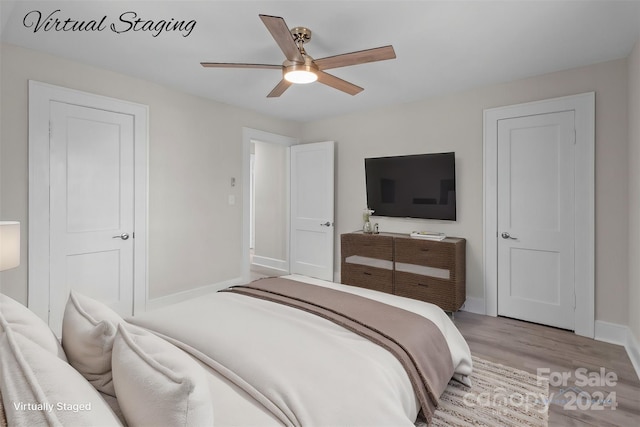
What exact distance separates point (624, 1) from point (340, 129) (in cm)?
317

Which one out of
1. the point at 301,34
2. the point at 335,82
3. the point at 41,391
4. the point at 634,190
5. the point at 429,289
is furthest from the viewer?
the point at 429,289

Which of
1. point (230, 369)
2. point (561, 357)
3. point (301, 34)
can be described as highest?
point (301, 34)

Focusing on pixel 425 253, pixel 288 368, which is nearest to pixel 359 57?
pixel 288 368

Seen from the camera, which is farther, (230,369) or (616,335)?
(616,335)

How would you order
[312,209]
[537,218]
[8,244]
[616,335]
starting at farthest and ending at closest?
1. [312,209]
2. [537,218]
3. [616,335]
4. [8,244]

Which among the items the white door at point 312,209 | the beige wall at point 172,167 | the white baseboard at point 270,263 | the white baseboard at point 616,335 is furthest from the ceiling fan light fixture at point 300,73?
the white baseboard at point 270,263

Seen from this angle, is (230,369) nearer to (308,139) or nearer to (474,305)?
(474,305)

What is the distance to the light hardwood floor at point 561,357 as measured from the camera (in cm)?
190

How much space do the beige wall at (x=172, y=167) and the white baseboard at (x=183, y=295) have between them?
0.05 meters

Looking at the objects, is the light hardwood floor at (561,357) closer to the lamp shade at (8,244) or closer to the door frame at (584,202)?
the door frame at (584,202)

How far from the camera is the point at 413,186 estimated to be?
3.98 meters

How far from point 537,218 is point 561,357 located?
131 cm

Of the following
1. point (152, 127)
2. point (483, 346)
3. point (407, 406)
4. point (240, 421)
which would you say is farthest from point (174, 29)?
point (483, 346)

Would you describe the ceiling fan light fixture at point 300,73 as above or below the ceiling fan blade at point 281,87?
below
